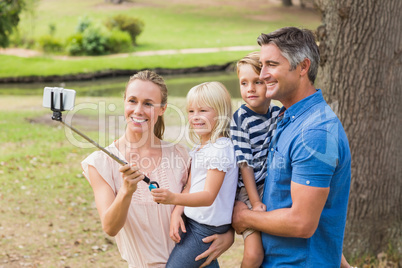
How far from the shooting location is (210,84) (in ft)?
8.79

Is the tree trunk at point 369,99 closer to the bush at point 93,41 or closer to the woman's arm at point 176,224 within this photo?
the woman's arm at point 176,224

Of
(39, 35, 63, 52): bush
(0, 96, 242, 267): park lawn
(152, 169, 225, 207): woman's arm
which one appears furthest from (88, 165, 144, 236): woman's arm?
(39, 35, 63, 52): bush

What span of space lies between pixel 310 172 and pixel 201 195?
57 centimetres

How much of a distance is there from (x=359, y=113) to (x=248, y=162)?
8.27 ft

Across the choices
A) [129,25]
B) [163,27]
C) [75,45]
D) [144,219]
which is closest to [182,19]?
[163,27]

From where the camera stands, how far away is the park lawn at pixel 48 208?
18.0 feet

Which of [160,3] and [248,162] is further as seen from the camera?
[160,3]

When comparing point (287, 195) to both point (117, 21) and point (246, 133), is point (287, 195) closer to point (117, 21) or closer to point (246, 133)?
point (246, 133)

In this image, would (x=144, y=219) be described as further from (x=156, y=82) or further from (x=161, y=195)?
(x=156, y=82)

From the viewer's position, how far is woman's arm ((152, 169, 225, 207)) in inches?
87.4

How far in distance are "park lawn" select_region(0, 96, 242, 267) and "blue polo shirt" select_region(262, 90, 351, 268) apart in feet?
8.65

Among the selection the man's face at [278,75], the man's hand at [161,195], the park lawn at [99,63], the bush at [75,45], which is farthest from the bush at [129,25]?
the man's hand at [161,195]

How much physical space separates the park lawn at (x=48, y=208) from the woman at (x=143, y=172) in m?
2.01

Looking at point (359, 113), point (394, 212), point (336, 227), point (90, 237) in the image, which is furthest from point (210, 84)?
point (90, 237)
